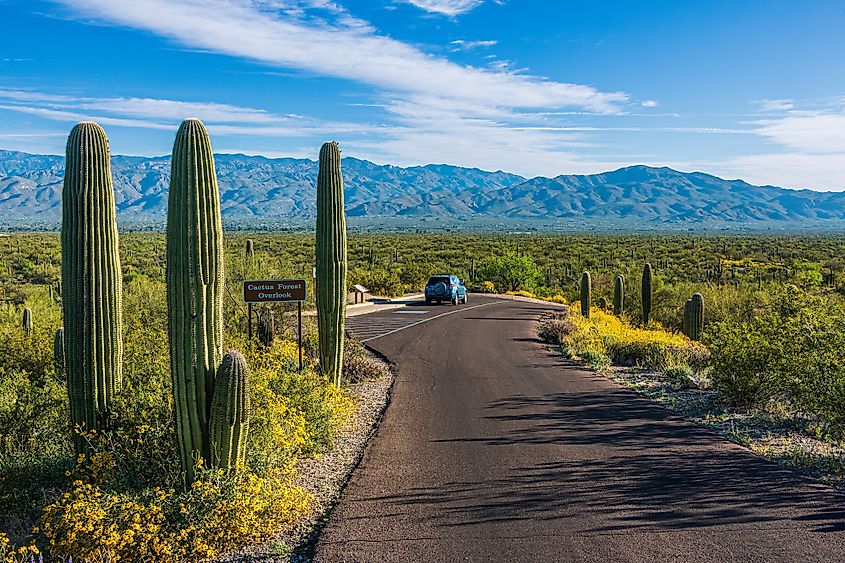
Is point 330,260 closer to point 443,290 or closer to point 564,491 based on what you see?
point 564,491

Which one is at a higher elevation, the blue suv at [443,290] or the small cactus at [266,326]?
the small cactus at [266,326]

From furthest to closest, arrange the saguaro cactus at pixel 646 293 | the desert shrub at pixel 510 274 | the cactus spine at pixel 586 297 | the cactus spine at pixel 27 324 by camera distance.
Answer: the desert shrub at pixel 510 274 < the cactus spine at pixel 586 297 < the saguaro cactus at pixel 646 293 < the cactus spine at pixel 27 324

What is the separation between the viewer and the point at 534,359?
18953mm

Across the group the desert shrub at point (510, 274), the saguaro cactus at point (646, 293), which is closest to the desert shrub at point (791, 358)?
the saguaro cactus at point (646, 293)

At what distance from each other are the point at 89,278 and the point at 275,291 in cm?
434

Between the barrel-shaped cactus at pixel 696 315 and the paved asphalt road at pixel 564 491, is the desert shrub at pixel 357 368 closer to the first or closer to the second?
the paved asphalt road at pixel 564 491

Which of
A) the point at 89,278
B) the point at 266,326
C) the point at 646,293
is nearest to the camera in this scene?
the point at 89,278

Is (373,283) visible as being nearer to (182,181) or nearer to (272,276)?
(272,276)

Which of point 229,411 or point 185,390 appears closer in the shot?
point 229,411

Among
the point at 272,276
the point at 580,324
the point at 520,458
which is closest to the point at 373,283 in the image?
the point at 580,324

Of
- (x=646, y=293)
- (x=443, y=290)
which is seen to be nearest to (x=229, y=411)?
(x=646, y=293)

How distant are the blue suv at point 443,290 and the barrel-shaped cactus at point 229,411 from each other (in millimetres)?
26981

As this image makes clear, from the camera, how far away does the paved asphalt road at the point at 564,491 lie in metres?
6.96

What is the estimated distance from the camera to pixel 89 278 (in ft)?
28.5
